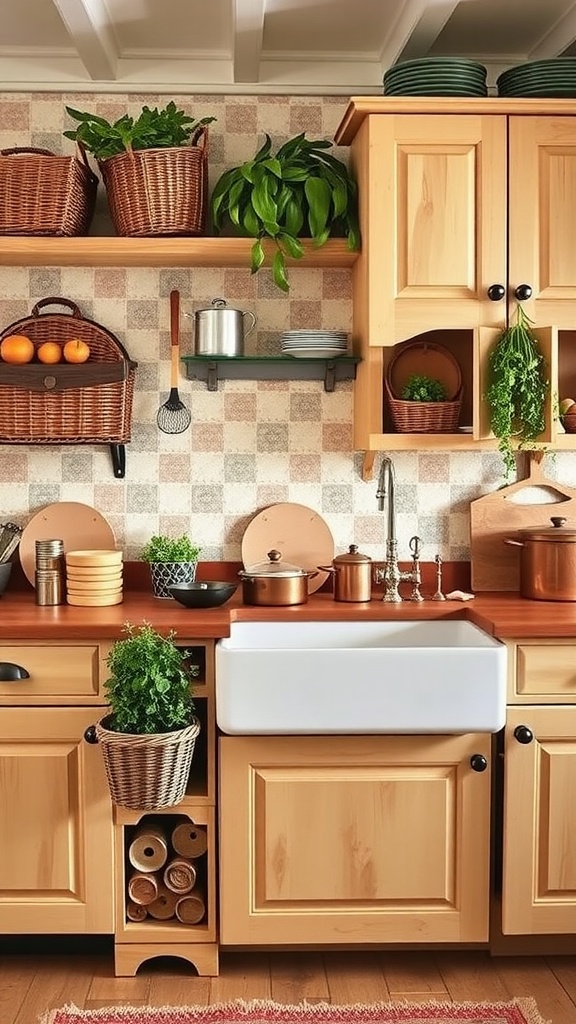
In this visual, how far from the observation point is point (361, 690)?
2.61 metres

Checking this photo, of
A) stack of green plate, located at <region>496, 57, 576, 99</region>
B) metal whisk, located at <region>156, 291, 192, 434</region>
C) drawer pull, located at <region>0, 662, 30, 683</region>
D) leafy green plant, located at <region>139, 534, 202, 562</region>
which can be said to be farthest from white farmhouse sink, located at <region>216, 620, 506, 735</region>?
stack of green plate, located at <region>496, 57, 576, 99</region>

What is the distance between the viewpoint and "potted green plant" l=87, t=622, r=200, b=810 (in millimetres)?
2514

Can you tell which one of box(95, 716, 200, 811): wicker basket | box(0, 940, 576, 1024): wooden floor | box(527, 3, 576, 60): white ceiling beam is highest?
box(527, 3, 576, 60): white ceiling beam

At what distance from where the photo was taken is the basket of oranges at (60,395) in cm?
309

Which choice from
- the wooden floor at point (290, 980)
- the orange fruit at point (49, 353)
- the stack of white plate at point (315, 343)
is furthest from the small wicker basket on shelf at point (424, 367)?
the wooden floor at point (290, 980)

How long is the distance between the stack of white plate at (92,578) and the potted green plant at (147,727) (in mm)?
412

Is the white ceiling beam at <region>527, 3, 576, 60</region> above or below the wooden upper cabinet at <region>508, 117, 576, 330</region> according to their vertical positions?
above

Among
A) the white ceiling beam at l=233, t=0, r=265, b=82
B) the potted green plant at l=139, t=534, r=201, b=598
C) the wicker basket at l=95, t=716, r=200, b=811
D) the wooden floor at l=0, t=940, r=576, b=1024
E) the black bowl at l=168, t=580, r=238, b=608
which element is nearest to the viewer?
the wicker basket at l=95, t=716, r=200, b=811

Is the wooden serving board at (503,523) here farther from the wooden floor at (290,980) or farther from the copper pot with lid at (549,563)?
the wooden floor at (290,980)

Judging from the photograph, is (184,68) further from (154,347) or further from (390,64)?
(154,347)

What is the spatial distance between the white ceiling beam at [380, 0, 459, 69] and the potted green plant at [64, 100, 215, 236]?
576 millimetres

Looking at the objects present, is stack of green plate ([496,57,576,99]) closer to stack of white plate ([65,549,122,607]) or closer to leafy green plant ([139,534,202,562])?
leafy green plant ([139,534,202,562])

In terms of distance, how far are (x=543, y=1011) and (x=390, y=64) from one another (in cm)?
261

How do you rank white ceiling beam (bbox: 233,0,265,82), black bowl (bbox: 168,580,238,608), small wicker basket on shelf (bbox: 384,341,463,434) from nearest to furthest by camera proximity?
white ceiling beam (bbox: 233,0,265,82)
black bowl (bbox: 168,580,238,608)
small wicker basket on shelf (bbox: 384,341,463,434)
